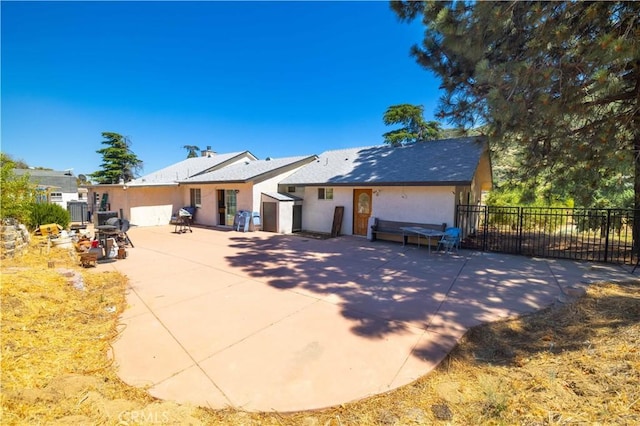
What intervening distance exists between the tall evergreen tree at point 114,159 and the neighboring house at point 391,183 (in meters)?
28.4

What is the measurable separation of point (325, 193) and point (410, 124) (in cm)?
1634

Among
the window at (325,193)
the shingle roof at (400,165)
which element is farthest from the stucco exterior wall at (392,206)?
the shingle roof at (400,165)

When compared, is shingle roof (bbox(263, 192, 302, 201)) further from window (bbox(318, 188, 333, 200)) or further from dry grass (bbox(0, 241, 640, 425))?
dry grass (bbox(0, 241, 640, 425))

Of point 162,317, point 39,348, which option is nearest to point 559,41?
point 162,317

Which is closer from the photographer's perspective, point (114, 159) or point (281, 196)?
point (281, 196)

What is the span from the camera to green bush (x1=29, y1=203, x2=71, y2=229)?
10195mm

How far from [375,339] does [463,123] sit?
22.8 feet

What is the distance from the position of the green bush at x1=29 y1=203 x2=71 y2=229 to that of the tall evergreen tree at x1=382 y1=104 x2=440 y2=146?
22.9m

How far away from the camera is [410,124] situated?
25.6 meters

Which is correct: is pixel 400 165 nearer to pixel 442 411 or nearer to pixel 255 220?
pixel 255 220

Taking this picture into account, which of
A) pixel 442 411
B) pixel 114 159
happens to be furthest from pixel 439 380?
pixel 114 159

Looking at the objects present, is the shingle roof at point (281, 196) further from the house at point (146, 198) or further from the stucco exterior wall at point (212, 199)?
the house at point (146, 198)

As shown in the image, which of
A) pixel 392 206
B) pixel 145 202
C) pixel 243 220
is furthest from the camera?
pixel 145 202

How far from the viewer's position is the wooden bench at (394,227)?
33.1 ft
